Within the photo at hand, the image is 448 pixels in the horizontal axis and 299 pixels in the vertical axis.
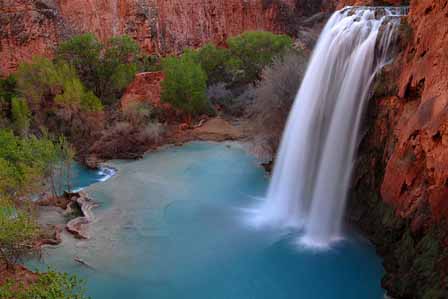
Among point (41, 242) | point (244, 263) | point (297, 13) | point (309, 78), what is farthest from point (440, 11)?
point (297, 13)

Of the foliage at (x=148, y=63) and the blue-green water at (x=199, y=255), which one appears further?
the foliage at (x=148, y=63)

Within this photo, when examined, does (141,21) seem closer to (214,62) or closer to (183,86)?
(214,62)

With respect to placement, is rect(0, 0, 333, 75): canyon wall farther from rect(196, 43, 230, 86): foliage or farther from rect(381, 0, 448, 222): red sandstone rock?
rect(381, 0, 448, 222): red sandstone rock

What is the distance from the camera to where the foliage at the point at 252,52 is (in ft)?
99.9

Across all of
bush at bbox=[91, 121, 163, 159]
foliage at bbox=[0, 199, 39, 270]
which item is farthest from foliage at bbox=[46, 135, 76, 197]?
foliage at bbox=[0, 199, 39, 270]

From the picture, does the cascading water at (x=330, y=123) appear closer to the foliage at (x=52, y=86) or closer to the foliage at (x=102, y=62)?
the foliage at (x=52, y=86)

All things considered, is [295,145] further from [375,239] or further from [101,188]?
[101,188]

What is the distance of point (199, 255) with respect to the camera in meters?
13.3

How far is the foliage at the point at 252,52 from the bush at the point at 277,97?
1128 centimetres

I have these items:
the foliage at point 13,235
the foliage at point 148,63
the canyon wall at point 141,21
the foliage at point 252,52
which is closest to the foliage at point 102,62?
the foliage at point 148,63

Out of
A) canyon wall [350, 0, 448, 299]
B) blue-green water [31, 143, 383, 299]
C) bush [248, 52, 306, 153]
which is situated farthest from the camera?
bush [248, 52, 306, 153]

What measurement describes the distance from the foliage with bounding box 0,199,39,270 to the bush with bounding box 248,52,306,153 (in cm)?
1073

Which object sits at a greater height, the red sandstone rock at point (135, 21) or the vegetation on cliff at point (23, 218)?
the red sandstone rock at point (135, 21)

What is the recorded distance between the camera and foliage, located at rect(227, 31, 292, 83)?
1198 inches
